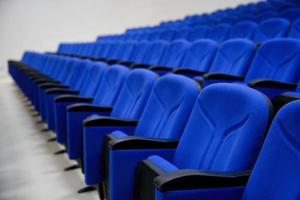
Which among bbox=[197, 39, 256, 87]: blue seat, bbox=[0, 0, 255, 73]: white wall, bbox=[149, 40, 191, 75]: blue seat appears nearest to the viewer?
bbox=[197, 39, 256, 87]: blue seat

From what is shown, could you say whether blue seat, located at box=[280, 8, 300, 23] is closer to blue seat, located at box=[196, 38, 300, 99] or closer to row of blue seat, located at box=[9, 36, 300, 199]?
row of blue seat, located at box=[9, 36, 300, 199]

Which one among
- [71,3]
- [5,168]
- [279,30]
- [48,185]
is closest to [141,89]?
[48,185]

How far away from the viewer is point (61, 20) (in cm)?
789

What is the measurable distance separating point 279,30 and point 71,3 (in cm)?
610

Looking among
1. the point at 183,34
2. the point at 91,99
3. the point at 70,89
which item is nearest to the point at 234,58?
the point at 91,99

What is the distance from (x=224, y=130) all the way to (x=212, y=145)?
0.05m

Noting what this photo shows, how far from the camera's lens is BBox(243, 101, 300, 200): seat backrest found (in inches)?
26.5

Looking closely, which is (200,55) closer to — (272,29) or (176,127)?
(272,29)

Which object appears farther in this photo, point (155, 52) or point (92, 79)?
point (155, 52)

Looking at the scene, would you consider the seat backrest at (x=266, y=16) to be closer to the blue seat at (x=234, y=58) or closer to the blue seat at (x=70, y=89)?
the blue seat at (x=234, y=58)

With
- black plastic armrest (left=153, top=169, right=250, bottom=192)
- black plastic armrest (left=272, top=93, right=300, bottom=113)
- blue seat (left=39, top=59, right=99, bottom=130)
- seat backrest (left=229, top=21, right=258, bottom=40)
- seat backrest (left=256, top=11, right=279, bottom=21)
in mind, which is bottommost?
blue seat (left=39, top=59, right=99, bottom=130)

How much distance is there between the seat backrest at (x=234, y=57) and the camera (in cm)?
194

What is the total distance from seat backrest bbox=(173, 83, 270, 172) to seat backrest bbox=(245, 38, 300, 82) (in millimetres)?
753

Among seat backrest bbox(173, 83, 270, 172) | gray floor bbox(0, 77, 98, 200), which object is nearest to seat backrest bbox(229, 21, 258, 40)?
gray floor bbox(0, 77, 98, 200)
